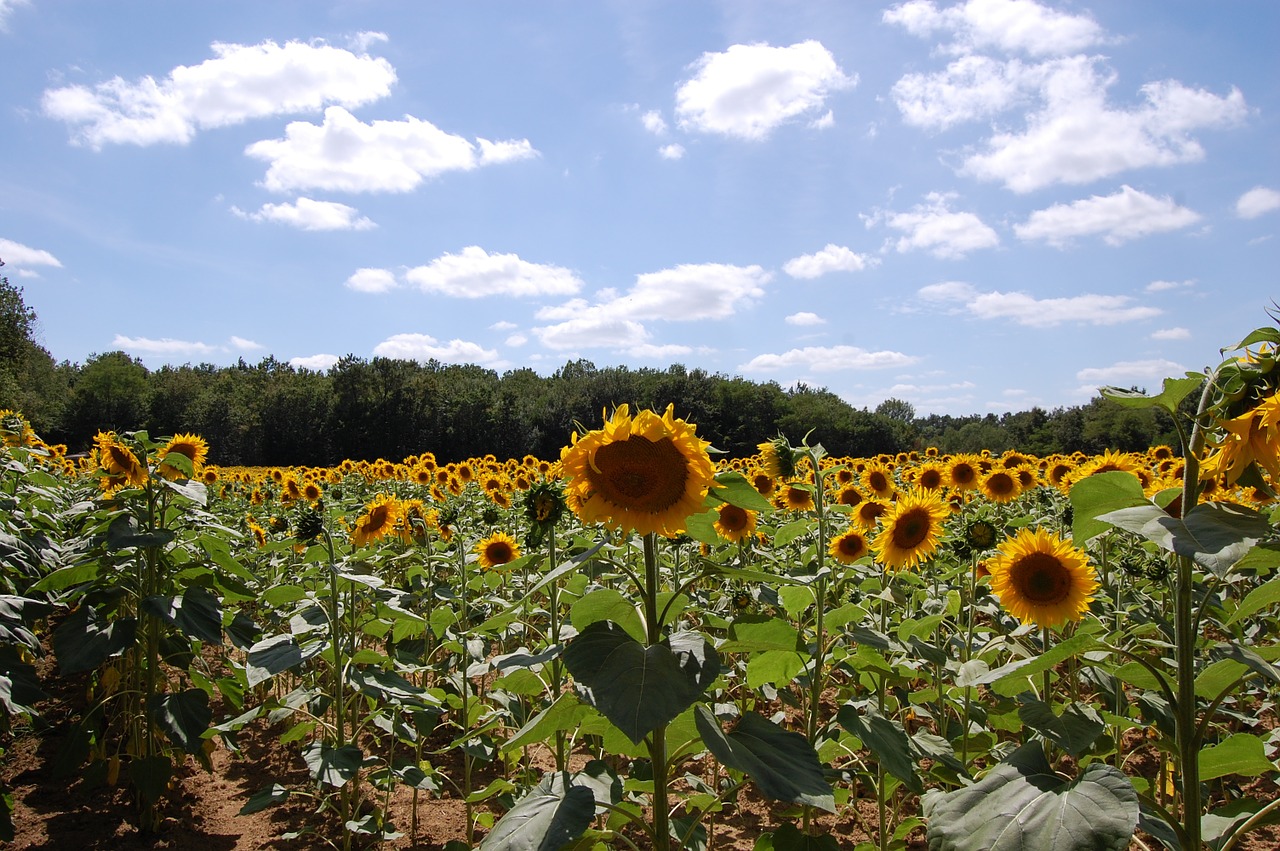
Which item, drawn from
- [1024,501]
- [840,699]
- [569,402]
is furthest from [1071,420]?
[840,699]

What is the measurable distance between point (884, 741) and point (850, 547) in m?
2.60

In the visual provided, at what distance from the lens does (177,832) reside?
3.67 metres

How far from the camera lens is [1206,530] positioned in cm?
119

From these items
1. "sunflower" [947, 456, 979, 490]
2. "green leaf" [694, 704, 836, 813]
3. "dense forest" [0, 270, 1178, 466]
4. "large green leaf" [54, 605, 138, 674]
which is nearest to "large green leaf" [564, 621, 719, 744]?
"green leaf" [694, 704, 836, 813]

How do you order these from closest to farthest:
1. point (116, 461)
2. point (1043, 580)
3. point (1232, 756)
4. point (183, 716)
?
point (1232, 756) < point (1043, 580) < point (183, 716) < point (116, 461)

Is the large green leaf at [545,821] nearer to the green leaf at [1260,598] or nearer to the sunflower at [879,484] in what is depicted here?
the green leaf at [1260,598]

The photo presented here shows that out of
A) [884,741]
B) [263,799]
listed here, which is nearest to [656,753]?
[884,741]

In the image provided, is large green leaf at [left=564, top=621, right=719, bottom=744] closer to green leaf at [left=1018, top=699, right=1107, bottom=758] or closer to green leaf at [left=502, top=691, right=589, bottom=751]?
green leaf at [left=502, top=691, right=589, bottom=751]

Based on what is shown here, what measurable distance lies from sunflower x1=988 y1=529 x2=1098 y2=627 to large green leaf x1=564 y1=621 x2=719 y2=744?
174cm

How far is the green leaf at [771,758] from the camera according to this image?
54.7 inches

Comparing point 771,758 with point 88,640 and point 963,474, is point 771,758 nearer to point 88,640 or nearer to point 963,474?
point 88,640

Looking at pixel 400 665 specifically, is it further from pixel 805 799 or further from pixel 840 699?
pixel 805 799

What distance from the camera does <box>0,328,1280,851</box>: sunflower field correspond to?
140 centimetres

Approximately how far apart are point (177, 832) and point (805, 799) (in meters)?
3.68
